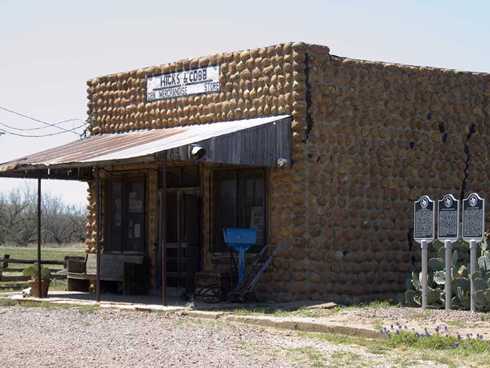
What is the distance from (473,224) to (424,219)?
1.00m

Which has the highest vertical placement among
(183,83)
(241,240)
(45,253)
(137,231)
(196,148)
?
(183,83)

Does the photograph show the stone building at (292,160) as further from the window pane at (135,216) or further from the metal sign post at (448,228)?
the metal sign post at (448,228)

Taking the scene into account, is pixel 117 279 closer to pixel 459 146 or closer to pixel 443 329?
pixel 459 146

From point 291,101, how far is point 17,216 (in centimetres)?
5813

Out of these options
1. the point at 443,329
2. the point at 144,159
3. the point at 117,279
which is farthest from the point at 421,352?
the point at 117,279

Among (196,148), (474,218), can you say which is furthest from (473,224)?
(196,148)

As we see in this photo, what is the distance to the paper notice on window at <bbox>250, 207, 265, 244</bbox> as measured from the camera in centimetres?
1850

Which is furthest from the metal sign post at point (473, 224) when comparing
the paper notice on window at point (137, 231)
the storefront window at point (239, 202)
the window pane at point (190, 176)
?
the paper notice on window at point (137, 231)

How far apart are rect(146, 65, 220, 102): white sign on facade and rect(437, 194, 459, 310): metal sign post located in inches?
218

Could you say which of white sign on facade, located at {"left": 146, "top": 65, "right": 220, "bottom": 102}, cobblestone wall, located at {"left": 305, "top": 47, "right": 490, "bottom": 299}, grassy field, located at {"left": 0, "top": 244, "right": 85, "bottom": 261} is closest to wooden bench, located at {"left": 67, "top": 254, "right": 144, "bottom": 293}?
white sign on facade, located at {"left": 146, "top": 65, "right": 220, "bottom": 102}

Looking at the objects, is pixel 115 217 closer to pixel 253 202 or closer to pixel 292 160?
pixel 253 202

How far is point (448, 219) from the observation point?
628 inches

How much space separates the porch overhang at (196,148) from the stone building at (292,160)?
1.1 inches

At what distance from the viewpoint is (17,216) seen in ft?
241
